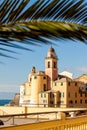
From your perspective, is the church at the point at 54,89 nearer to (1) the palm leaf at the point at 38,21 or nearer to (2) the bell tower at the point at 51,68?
(2) the bell tower at the point at 51,68

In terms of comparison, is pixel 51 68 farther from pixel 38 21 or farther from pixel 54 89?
pixel 38 21

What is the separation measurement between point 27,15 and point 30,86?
303ft

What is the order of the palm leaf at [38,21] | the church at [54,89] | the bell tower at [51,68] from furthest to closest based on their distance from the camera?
1. the bell tower at [51,68]
2. the church at [54,89]
3. the palm leaf at [38,21]

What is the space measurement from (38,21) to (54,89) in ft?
277

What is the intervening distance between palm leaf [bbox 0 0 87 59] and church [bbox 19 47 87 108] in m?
79.3

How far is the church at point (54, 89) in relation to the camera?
277 ft

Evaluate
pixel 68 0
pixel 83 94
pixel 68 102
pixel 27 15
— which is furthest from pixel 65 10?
pixel 83 94

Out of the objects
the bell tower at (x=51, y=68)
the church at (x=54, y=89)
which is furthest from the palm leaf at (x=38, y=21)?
the bell tower at (x=51, y=68)

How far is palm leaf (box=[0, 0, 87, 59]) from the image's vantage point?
2.34m

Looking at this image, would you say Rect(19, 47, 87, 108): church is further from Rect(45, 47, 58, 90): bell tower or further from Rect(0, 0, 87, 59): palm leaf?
Rect(0, 0, 87, 59): palm leaf

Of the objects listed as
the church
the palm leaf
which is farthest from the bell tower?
the palm leaf

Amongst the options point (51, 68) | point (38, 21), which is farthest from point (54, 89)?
point (38, 21)

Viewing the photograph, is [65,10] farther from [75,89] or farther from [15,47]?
[75,89]

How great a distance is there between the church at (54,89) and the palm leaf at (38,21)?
79292mm
